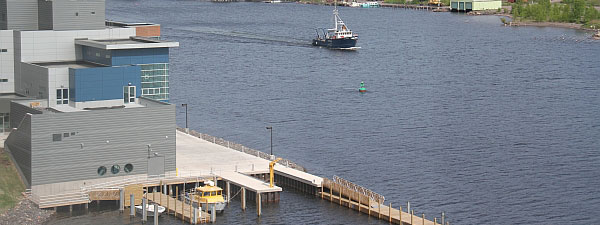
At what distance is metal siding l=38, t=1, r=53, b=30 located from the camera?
79750 millimetres

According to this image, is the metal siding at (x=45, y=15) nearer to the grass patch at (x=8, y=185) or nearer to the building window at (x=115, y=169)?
the grass patch at (x=8, y=185)

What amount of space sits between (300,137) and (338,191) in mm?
23810

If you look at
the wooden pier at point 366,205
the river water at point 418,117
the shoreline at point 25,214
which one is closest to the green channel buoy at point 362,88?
the river water at point 418,117

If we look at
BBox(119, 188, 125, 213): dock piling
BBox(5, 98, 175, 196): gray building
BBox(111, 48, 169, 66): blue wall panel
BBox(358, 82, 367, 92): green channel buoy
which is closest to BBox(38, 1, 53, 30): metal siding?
BBox(111, 48, 169, 66): blue wall panel

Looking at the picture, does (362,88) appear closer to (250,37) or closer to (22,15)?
(22,15)

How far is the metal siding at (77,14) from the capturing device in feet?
261

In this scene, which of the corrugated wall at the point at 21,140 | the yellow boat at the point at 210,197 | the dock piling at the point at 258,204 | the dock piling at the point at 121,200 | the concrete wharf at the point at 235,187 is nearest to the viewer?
the yellow boat at the point at 210,197

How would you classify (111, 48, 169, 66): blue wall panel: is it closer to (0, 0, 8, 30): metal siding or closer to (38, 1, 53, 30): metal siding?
(38, 1, 53, 30): metal siding

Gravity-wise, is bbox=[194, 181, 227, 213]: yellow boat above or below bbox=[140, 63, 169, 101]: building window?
below

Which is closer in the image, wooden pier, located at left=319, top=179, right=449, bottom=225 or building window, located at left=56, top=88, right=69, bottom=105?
wooden pier, located at left=319, top=179, right=449, bottom=225

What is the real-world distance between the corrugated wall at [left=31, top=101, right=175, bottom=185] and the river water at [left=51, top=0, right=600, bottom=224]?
11.0 feet

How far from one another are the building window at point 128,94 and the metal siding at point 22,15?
10.4m

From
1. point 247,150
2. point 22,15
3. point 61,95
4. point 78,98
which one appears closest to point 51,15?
point 22,15

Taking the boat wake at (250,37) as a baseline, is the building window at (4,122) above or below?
below
